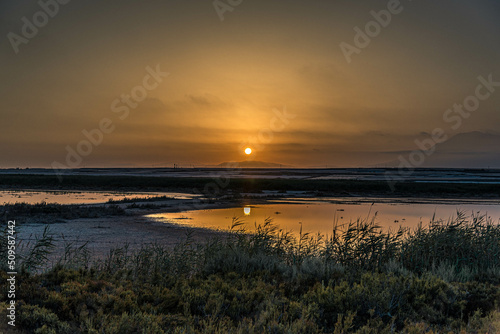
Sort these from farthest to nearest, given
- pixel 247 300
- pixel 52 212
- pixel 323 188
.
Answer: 1. pixel 323 188
2. pixel 52 212
3. pixel 247 300

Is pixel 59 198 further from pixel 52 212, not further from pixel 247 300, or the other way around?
pixel 247 300

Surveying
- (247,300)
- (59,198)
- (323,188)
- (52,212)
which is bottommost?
(247,300)

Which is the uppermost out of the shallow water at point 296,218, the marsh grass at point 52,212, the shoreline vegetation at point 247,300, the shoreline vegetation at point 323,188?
the shoreline vegetation at point 323,188

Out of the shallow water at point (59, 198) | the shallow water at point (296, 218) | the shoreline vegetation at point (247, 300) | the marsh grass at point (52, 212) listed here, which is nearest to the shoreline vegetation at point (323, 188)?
the shallow water at point (59, 198)

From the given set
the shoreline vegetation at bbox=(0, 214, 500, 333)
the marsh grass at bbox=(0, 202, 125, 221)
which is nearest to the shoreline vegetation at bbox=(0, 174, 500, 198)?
the marsh grass at bbox=(0, 202, 125, 221)

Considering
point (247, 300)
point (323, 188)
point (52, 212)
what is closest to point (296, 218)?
point (52, 212)

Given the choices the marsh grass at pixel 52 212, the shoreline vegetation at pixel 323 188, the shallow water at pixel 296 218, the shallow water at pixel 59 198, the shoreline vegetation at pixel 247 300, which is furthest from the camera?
the shoreline vegetation at pixel 323 188

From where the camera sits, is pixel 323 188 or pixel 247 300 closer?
pixel 247 300

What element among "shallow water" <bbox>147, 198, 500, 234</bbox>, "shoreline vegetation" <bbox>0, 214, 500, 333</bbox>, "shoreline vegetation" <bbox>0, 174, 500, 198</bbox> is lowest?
"shoreline vegetation" <bbox>0, 214, 500, 333</bbox>

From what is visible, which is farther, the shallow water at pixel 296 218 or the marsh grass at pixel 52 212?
the marsh grass at pixel 52 212

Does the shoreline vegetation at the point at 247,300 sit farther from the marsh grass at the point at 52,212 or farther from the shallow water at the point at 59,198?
the shallow water at the point at 59,198

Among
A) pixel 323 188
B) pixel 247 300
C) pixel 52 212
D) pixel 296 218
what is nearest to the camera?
pixel 247 300

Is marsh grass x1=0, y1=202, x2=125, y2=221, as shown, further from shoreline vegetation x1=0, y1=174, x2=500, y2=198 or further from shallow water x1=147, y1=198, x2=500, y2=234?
shoreline vegetation x1=0, y1=174, x2=500, y2=198

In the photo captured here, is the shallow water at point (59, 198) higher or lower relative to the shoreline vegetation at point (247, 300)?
higher
